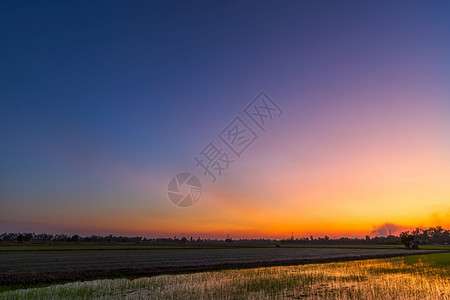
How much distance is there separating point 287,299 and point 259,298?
1450 millimetres

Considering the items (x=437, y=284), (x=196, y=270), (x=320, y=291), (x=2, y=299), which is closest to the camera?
(x=2, y=299)

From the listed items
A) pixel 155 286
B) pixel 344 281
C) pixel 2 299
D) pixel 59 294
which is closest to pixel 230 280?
pixel 155 286

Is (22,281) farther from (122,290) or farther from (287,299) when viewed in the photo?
(287,299)

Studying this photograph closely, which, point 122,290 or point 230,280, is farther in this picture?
point 230,280

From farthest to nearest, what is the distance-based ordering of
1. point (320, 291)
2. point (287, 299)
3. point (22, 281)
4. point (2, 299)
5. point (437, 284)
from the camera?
point (437, 284), point (22, 281), point (320, 291), point (287, 299), point (2, 299)

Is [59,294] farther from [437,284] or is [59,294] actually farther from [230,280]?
[437,284]

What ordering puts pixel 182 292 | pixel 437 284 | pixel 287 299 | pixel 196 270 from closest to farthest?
pixel 287 299 < pixel 182 292 < pixel 437 284 < pixel 196 270

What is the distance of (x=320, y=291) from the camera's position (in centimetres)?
1786

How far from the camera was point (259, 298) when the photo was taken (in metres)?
15.3

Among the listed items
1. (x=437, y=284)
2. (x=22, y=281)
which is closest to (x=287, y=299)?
(x=437, y=284)

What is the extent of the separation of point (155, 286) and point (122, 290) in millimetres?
2210

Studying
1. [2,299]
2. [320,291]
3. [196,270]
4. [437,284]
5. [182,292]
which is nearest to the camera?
[2,299]

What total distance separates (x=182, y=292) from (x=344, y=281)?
42.0 ft

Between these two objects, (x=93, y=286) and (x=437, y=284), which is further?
(x=437, y=284)
